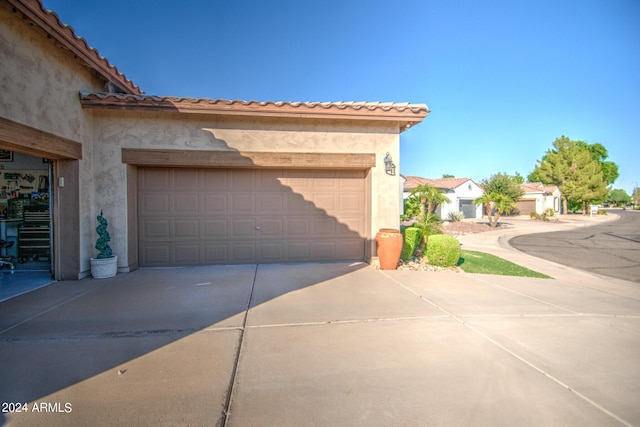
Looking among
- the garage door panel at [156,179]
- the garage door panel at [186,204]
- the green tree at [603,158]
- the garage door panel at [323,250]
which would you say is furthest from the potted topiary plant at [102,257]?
the green tree at [603,158]

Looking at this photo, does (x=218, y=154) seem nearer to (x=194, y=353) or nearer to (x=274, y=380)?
(x=194, y=353)

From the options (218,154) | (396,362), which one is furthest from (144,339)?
(218,154)

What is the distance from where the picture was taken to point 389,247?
732 cm

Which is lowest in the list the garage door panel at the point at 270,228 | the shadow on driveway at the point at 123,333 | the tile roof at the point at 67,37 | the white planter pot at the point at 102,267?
the shadow on driveway at the point at 123,333

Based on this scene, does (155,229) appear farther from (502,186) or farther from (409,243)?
(502,186)

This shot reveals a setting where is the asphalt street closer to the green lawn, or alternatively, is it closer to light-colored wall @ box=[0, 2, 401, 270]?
the green lawn

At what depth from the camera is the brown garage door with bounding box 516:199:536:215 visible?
4182cm

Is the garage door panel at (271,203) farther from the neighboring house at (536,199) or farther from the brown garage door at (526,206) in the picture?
the brown garage door at (526,206)

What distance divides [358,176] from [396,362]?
19.0ft

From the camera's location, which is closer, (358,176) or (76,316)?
(76,316)

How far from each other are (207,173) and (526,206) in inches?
1845

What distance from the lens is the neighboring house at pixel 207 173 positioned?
6.34 meters

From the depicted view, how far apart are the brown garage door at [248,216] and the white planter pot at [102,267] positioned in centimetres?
86

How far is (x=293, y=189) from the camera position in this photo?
812 centimetres
